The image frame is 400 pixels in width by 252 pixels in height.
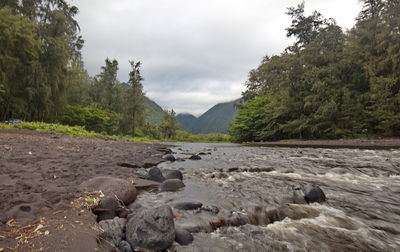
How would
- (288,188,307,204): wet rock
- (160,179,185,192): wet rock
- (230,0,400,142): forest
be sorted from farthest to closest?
(230,0,400,142): forest → (160,179,185,192): wet rock → (288,188,307,204): wet rock

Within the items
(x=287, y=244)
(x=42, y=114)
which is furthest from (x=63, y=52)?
(x=287, y=244)

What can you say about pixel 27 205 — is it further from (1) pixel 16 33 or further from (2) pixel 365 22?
(2) pixel 365 22

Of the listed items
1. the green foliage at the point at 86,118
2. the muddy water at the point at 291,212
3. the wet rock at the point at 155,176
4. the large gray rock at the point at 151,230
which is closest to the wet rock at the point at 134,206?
the muddy water at the point at 291,212

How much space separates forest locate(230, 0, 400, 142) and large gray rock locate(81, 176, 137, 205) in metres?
Result: 28.3

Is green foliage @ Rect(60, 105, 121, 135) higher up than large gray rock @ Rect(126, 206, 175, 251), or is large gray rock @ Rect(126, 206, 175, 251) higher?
green foliage @ Rect(60, 105, 121, 135)

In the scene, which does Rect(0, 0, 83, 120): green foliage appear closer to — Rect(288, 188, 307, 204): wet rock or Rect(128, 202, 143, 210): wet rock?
Rect(128, 202, 143, 210): wet rock

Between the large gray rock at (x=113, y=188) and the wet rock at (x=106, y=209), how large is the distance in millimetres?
329

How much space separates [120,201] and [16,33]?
26.9 metres

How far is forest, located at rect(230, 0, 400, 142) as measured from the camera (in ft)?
81.8

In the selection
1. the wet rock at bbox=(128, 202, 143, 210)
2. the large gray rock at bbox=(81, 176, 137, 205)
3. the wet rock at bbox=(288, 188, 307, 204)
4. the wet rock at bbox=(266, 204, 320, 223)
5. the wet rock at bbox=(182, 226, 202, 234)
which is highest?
the large gray rock at bbox=(81, 176, 137, 205)

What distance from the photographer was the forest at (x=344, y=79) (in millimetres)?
24938

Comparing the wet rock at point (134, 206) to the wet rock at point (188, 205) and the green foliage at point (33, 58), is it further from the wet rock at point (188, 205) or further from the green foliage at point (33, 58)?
the green foliage at point (33, 58)

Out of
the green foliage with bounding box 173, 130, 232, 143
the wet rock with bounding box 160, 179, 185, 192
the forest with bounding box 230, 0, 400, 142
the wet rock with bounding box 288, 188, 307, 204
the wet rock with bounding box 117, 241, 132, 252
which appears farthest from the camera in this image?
the green foliage with bounding box 173, 130, 232, 143

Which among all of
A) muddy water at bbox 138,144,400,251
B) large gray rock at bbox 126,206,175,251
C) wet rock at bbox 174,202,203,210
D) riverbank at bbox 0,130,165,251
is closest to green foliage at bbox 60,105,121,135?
riverbank at bbox 0,130,165,251
